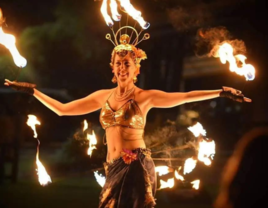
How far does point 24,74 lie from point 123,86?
2443mm

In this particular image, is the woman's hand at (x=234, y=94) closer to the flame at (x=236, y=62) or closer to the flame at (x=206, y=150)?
the flame at (x=236, y=62)

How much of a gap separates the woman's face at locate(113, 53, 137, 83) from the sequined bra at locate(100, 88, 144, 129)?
0.19m

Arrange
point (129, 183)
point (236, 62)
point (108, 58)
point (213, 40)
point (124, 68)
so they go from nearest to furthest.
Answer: point (129, 183), point (124, 68), point (236, 62), point (213, 40), point (108, 58)

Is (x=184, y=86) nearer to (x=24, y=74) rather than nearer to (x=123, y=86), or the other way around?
(x=24, y=74)

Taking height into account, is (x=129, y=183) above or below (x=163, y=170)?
below

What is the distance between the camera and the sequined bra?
3.27 meters

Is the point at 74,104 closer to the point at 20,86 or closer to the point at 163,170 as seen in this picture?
the point at 20,86

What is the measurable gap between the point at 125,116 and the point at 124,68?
390mm

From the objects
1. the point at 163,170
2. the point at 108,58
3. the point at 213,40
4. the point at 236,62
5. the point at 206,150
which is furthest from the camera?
the point at 108,58

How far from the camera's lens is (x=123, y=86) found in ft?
11.2

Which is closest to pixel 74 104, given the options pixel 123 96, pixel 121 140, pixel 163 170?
pixel 123 96

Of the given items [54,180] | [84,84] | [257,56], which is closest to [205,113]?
[257,56]

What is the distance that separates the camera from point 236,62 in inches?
138

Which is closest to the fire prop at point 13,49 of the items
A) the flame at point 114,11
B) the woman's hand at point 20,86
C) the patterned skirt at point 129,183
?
the woman's hand at point 20,86
